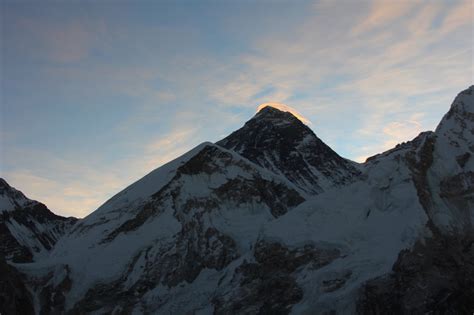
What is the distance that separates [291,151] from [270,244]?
54750 millimetres

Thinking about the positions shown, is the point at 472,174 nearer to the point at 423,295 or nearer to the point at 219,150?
the point at 423,295

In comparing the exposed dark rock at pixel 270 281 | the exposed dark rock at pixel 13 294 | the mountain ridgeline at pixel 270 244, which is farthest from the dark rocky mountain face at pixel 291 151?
the exposed dark rock at pixel 13 294

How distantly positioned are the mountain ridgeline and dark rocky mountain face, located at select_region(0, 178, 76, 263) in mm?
20285

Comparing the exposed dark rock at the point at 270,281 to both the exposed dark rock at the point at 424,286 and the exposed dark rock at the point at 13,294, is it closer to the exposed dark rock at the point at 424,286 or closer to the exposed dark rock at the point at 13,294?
the exposed dark rock at the point at 424,286

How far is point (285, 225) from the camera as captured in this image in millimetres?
56531

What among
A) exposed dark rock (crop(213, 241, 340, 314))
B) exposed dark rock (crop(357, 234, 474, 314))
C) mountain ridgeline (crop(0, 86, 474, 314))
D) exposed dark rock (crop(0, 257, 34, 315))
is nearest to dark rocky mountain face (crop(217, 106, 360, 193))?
mountain ridgeline (crop(0, 86, 474, 314))

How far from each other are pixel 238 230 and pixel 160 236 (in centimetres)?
857

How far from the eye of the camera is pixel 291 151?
109 metres

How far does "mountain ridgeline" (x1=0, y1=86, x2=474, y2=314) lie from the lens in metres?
45.6

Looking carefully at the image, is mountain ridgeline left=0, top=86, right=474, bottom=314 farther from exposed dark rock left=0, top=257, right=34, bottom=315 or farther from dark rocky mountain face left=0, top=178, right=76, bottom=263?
dark rocky mountain face left=0, top=178, right=76, bottom=263

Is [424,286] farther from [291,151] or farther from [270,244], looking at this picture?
[291,151]

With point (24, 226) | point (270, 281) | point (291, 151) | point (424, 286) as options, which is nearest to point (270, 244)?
point (270, 281)

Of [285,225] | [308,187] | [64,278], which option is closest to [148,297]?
[64,278]

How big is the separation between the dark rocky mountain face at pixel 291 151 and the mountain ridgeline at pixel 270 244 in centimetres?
2435
